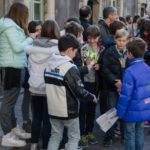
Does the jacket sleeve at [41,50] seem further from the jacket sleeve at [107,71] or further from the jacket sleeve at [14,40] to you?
the jacket sleeve at [107,71]

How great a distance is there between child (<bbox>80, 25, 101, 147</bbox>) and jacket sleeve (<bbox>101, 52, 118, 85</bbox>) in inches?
4.2

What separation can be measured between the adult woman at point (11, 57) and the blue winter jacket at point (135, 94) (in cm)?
147

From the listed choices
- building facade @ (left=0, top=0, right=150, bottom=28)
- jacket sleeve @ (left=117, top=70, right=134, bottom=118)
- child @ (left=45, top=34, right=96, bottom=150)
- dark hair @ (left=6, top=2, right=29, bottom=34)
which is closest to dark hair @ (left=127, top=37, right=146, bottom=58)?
Result: jacket sleeve @ (left=117, top=70, right=134, bottom=118)

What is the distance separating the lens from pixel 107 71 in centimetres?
589

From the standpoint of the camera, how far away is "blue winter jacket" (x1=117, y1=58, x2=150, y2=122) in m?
4.89

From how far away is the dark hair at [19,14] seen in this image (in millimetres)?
5668

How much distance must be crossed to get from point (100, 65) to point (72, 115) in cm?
134

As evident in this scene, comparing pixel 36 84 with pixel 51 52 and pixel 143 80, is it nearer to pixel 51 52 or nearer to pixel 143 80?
pixel 51 52

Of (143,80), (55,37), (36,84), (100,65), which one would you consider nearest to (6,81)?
(36,84)

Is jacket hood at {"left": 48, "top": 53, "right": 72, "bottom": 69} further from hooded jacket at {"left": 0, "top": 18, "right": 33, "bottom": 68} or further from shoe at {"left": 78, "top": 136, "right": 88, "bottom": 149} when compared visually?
shoe at {"left": 78, "top": 136, "right": 88, "bottom": 149}

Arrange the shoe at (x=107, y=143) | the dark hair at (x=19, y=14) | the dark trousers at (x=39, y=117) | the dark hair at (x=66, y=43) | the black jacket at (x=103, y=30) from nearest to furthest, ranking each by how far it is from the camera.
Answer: the dark hair at (x=66, y=43)
the dark trousers at (x=39, y=117)
the dark hair at (x=19, y=14)
the shoe at (x=107, y=143)
the black jacket at (x=103, y=30)

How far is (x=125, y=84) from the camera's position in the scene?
489cm

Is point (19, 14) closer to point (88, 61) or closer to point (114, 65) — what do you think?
point (88, 61)

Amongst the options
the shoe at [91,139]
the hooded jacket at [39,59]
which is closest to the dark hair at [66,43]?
the hooded jacket at [39,59]
